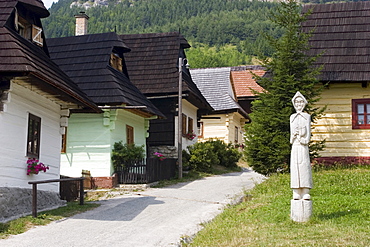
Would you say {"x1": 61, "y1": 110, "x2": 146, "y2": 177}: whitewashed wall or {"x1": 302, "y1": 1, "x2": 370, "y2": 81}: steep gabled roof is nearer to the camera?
{"x1": 302, "y1": 1, "x2": 370, "y2": 81}: steep gabled roof

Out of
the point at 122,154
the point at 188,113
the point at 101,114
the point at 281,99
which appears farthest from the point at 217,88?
the point at 281,99

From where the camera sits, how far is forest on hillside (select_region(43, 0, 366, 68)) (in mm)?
115250

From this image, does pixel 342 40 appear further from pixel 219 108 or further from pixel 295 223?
pixel 219 108

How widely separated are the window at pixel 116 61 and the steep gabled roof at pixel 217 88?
11.6 meters

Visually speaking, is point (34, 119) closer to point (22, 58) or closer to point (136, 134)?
point (22, 58)

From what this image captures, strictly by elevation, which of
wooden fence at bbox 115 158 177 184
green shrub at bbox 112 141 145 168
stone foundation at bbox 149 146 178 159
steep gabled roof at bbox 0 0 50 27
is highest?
steep gabled roof at bbox 0 0 50 27

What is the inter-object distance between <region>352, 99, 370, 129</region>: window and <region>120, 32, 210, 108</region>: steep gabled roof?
811cm

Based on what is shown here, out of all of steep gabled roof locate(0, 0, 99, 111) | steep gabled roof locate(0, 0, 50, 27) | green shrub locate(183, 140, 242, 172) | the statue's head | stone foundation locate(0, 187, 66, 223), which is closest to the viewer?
the statue's head

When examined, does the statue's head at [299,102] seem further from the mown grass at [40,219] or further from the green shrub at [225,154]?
the green shrub at [225,154]

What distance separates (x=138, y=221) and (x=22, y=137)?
11.8 ft

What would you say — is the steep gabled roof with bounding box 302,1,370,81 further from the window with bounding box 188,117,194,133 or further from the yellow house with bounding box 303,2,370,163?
the window with bounding box 188,117,194,133

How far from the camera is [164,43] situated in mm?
26984

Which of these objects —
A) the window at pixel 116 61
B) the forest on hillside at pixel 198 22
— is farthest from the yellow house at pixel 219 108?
the forest on hillside at pixel 198 22

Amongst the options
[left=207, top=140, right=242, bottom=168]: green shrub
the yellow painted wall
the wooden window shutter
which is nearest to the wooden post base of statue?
the wooden window shutter
